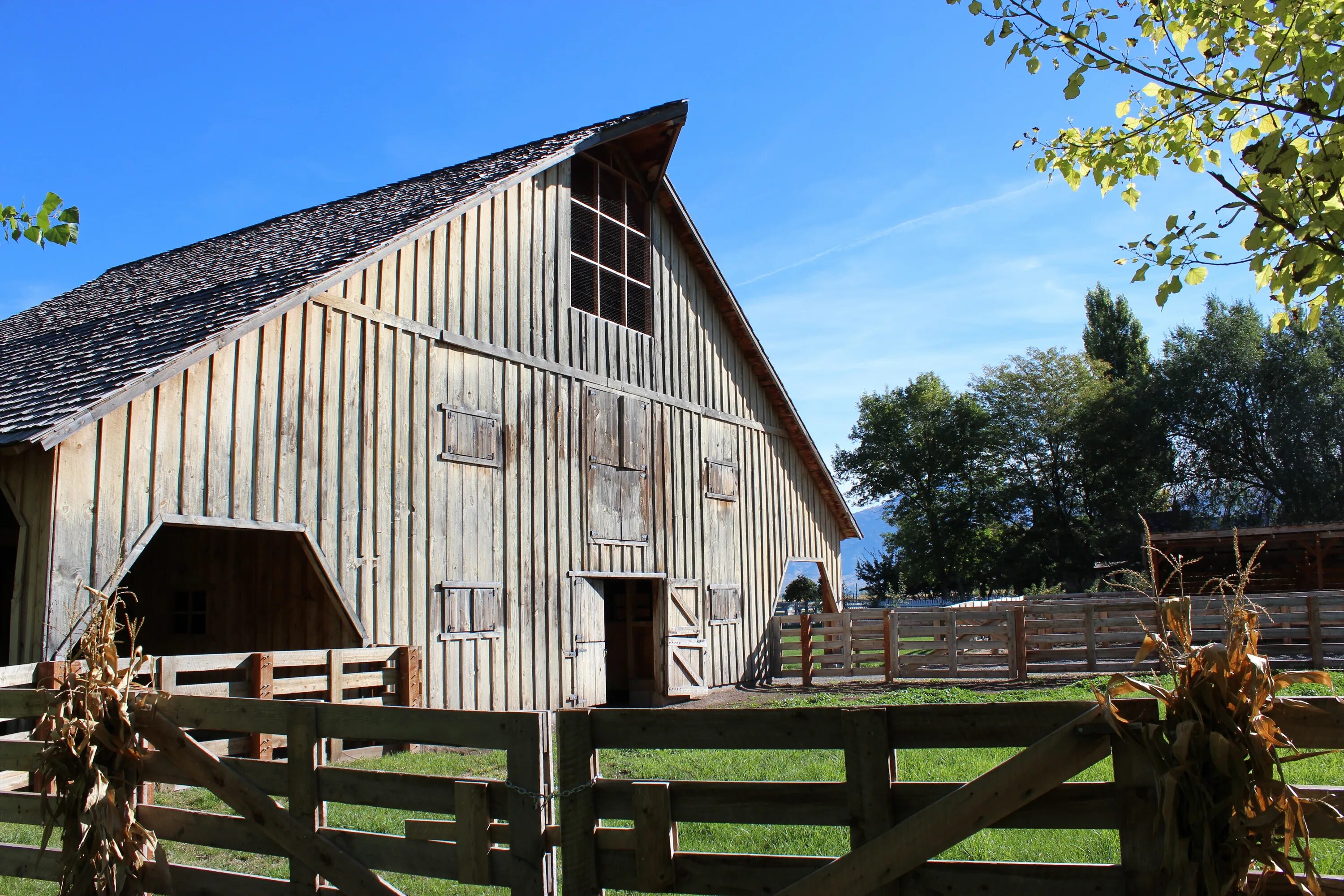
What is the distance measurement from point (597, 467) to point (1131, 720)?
11.8 meters

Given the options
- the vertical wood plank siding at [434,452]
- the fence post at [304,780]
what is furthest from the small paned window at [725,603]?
the fence post at [304,780]

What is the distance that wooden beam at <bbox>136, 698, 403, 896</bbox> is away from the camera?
4.49 meters

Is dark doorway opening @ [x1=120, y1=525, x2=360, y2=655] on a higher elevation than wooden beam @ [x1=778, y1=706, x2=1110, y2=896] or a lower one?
higher

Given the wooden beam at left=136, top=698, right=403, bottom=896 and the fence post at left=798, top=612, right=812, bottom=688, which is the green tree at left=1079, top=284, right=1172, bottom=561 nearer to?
the fence post at left=798, top=612, right=812, bottom=688

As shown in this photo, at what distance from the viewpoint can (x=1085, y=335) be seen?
59.3 metres

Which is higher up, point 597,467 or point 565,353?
point 565,353

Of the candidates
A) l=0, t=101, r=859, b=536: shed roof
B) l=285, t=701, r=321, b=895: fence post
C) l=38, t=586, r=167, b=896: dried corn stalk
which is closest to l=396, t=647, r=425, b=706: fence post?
l=0, t=101, r=859, b=536: shed roof

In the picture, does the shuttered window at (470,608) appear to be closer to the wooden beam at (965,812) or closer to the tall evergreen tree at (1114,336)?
the wooden beam at (965,812)

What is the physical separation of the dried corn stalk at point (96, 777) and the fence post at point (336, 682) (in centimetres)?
523

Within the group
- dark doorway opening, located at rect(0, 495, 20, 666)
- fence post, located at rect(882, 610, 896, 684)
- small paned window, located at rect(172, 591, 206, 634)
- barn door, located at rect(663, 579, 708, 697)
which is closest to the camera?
dark doorway opening, located at rect(0, 495, 20, 666)

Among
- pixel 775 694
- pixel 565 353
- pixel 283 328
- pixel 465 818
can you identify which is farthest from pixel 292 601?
pixel 465 818

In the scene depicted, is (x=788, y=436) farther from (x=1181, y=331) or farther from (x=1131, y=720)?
(x=1181, y=331)

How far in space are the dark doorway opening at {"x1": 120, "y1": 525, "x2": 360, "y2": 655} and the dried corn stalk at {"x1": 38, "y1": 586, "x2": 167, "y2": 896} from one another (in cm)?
573

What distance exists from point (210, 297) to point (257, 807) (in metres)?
8.58
